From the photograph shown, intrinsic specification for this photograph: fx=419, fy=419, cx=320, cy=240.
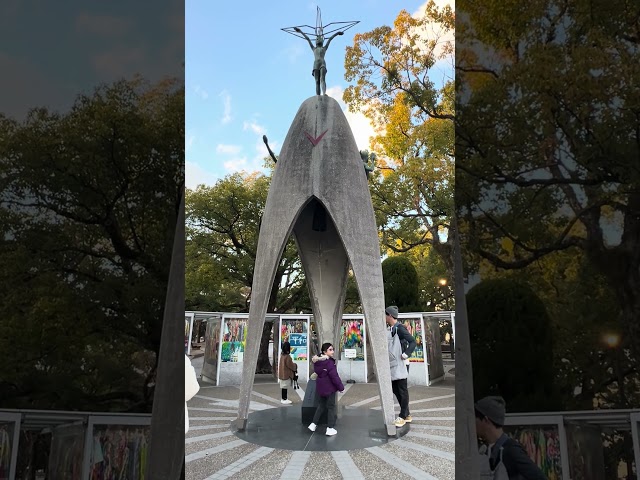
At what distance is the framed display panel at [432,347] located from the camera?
14.8 m

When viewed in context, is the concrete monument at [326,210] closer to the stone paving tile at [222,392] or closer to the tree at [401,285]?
the stone paving tile at [222,392]

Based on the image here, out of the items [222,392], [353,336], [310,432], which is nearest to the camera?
[310,432]

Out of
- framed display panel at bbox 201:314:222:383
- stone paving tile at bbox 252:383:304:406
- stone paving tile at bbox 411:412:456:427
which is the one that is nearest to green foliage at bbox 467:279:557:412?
stone paving tile at bbox 411:412:456:427

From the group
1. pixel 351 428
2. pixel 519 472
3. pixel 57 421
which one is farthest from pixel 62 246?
pixel 351 428

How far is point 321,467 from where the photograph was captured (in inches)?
221

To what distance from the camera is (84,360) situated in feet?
11.1

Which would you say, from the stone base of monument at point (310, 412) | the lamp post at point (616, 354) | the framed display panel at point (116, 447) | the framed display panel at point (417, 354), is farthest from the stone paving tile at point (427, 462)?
the framed display panel at point (417, 354)

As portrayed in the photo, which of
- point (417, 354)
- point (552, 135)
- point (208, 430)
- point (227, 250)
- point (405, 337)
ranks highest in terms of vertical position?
point (227, 250)

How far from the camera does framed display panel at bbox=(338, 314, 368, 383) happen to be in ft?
50.1

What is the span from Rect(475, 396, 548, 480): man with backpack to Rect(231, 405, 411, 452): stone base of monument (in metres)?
3.76

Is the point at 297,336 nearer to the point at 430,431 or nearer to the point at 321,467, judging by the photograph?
the point at 430,431

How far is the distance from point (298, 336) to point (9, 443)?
1200 cm

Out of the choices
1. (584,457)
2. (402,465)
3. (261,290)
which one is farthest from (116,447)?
(261,290)

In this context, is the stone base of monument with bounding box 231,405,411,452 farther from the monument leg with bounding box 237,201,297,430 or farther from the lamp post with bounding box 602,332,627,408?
the lamp post with bounding box 602,332,627,408
